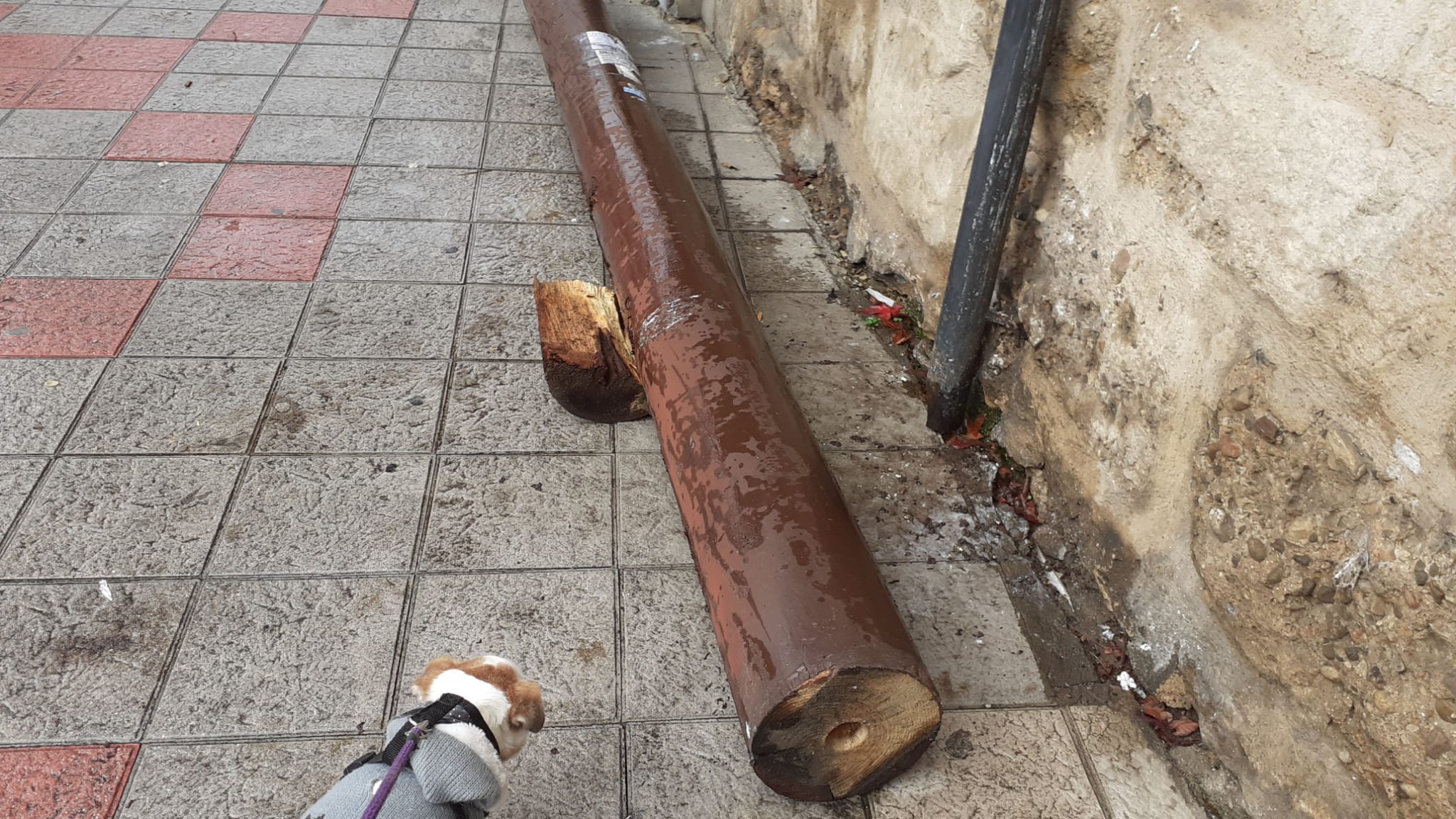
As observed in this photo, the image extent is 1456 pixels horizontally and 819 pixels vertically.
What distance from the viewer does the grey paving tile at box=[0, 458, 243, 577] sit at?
2.79 m

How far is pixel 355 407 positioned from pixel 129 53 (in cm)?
384

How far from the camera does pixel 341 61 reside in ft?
19.2

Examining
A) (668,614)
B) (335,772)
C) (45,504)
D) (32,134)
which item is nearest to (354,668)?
(335,772)

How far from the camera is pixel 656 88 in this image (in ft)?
19.4

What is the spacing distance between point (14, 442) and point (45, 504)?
0.35 m

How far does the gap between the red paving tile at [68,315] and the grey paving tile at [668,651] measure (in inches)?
88.2

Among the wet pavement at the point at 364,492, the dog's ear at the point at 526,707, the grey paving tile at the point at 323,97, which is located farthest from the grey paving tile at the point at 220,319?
the dog's ear at the point at 526,707

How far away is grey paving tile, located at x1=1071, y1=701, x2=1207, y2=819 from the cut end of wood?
1.65 ft

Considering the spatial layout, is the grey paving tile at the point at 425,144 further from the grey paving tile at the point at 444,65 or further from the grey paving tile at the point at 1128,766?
the grey paving tile at the point at 1128,766

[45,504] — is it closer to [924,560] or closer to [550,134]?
[924,560]

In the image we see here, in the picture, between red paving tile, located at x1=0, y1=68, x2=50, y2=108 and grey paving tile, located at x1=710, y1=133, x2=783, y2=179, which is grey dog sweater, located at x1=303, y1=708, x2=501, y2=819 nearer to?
grey paving tile, located at x1=710, y1=133, x2=783, y2=179

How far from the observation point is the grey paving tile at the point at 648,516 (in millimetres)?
2967

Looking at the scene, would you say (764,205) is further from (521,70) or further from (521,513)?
(521,513)

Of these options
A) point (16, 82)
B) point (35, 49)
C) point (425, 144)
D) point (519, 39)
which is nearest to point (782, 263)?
point (425, 144)
